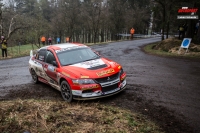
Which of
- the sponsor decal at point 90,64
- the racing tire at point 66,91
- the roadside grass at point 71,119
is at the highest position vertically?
the sponsor decal at point 90,64

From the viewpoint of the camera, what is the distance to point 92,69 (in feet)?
21.7

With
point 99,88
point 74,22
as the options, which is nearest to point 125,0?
point 74,22

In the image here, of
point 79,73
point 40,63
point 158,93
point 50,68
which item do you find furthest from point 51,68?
point 158,93

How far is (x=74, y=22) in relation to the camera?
47.9m

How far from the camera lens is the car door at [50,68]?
739 centimetres

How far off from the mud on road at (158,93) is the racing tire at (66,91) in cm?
65

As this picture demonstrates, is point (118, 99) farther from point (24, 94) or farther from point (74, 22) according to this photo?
point (74, 22)

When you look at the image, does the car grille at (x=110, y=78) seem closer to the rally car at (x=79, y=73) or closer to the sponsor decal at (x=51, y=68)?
the rally car at (x=79, y=73)

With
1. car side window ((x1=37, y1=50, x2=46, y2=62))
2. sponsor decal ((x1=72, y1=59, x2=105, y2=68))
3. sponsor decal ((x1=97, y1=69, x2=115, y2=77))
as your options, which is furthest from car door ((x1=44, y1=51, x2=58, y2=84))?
sponsor decal ((x1=97, y1=69, x2=115, y2=77))

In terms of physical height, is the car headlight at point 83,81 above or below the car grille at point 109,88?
above

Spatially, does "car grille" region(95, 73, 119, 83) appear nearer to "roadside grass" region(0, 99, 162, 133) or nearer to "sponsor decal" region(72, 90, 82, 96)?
"sponsor decal" region(72, 90, 82, 96)

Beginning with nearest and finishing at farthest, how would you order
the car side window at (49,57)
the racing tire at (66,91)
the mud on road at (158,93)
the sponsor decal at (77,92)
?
the mud on road at (158,93), the sponsor decal at (77,92), the racing tire at (66,91), the car side window at (49,57)

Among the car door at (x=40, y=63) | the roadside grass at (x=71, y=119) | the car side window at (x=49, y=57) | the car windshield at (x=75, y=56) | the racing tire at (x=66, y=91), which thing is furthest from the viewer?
the car door at (x=40, y=63)

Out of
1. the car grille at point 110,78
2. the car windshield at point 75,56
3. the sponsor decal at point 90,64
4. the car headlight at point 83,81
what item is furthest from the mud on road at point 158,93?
the car windshield at point 75,56
